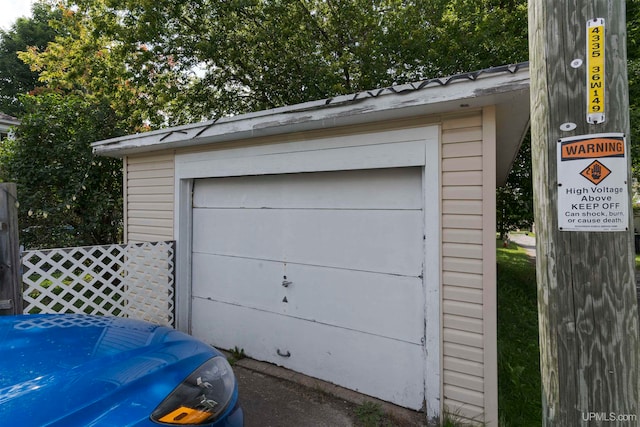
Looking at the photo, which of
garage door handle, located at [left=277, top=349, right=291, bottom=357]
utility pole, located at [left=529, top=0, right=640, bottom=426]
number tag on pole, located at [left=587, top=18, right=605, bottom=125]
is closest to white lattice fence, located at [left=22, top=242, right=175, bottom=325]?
garage door handle, located at [left=277, top=349, right=291, bottom=357]

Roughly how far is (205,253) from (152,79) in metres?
6.74

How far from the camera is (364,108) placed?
2861mm

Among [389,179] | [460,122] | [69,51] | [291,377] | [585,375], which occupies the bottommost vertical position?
[291,377]

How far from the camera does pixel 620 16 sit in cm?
111

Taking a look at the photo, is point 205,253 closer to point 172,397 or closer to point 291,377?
point 291,377

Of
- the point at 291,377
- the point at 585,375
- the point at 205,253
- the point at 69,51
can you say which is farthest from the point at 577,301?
the point at 69,51

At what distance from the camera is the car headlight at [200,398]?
4.38 ft

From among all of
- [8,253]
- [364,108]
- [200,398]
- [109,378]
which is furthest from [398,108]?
[8,253]

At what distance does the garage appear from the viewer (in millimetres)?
2676

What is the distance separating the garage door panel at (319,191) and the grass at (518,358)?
1918 millimetres

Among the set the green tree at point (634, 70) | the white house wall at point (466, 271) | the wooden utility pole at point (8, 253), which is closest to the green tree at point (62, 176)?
the wooden utility pole at point (8, 253)

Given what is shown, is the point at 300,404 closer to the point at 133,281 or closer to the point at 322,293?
the point at 322,293

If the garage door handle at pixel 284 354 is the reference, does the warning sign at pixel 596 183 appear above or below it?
above

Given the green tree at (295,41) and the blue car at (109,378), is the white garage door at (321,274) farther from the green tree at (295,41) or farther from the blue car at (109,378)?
the green tree at (295,41)
